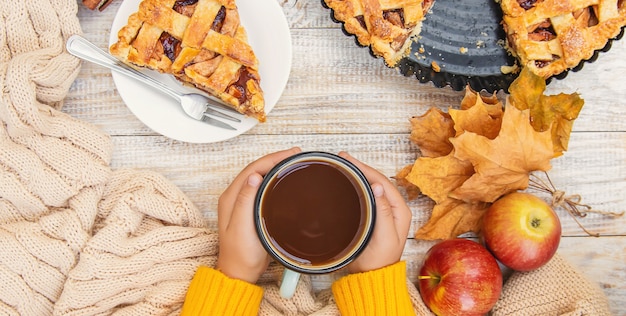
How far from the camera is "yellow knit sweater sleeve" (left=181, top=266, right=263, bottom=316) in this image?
113 centimetres

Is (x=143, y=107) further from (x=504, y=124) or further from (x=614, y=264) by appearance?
(x=614, y=264)

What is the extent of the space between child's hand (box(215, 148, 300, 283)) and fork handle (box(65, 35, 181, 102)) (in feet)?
0.81

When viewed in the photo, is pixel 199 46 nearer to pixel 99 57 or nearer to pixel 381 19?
pixel 99 57

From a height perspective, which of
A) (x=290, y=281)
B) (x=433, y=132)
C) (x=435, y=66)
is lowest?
(x=290, y=281)

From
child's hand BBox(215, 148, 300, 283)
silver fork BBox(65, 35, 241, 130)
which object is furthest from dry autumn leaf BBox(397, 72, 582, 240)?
silver fork BBox(65, 35, 241, 130)

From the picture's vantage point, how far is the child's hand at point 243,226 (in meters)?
1.07

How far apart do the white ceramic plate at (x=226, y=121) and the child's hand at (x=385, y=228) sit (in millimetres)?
201

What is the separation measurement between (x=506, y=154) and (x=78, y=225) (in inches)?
32.3

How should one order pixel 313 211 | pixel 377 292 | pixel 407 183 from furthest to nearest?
pixel 407 183 → pixel 377 292 → pixel 313 211

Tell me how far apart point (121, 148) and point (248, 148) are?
0.26 m

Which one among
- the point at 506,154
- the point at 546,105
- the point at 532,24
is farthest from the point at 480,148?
the point at 532,24

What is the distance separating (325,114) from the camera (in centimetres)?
125

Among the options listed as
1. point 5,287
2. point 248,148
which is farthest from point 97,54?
point 5,287

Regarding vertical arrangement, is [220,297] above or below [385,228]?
below
